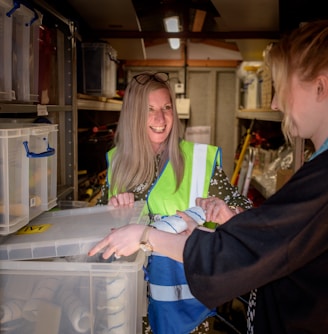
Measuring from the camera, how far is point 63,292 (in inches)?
44.6

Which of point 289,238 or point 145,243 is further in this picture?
point 145,243

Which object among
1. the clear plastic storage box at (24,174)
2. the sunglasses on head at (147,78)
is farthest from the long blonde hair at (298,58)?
the sunglasses on head at (147,78)

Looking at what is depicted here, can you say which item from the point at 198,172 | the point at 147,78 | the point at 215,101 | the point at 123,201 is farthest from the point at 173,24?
the point at 123,201

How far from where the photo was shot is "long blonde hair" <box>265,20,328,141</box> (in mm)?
932

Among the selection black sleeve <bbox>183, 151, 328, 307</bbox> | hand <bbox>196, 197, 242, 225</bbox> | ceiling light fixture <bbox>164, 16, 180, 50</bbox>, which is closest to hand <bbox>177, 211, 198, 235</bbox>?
hand <bbox>196, 197, 242, 225</bbox>

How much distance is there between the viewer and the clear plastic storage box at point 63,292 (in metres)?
1.11

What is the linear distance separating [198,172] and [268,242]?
1.14 metres

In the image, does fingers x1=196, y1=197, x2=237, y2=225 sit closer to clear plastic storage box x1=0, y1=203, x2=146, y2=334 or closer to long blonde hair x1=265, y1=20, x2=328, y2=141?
clear plastic storage box x1=0, y1=203, x2=146, y2=334

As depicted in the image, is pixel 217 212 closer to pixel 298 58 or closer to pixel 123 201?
pixel 123 201

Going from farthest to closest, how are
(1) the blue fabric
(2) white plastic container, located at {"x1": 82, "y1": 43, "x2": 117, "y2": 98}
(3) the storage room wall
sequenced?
(3) the storage room wall → (2) white plastic container, located at {"x1": 82, "y1": 43, "x2": 117, "y2": 98} → (1) the blue fabric

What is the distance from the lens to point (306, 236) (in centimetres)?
86

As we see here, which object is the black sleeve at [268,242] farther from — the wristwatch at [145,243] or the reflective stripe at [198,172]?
the reflective stripe at [198,172]

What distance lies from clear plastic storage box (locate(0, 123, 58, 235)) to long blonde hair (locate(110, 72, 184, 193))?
0.52 meters

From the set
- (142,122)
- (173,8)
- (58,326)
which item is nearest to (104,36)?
(173,8)
